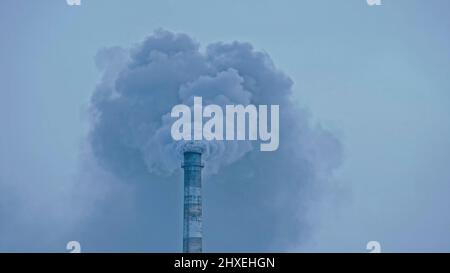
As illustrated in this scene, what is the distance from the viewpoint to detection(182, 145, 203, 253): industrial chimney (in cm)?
3966

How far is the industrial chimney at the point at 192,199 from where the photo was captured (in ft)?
130

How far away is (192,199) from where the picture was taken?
39.8 m
